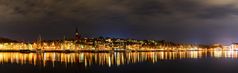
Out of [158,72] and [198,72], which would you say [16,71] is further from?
[198,72]

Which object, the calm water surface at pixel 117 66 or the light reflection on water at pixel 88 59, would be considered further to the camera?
the light reflection on water at pixel 88 59

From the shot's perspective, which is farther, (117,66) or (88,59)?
(88,59)

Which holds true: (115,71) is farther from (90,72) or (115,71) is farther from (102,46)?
(102,46)

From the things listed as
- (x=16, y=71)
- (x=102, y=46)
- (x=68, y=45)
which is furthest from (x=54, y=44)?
(x=16, y=71)

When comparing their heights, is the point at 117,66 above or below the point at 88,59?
above

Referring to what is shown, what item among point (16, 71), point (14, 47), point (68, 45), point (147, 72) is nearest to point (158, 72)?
point (147, 72)

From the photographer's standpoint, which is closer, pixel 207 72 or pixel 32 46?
pixel 207 72

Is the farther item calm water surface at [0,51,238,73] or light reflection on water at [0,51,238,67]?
light reflection on water at [0,51,238,67]

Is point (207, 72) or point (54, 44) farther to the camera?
point (54, 44)

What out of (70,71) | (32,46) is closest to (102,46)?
(32,46)

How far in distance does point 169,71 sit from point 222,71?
8093 mm

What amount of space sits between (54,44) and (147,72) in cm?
14882

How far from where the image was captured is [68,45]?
191000 millimetres

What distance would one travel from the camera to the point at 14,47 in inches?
7800
